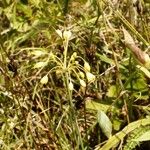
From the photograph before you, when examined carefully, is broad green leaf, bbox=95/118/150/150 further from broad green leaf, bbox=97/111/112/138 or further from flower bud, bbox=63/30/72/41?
flower bud, bbox=63/30/72/41

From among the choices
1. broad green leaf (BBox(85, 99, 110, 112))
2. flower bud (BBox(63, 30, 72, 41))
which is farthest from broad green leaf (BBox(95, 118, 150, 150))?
flower bud (BBox(63, 30, 72, 41))

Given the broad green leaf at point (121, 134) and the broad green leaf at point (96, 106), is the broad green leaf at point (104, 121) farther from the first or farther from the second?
the broad green leaf at point (96, 106)

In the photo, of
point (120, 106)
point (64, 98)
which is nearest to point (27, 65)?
point (64, 98)

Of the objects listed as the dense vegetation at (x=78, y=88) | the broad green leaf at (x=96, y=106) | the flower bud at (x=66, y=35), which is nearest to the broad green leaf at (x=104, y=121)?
the dense vegetation at (x=78, y=88)

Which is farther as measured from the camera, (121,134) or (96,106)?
(96,106)

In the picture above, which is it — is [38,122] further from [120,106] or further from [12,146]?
[120,106]

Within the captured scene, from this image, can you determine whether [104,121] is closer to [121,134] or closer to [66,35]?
[121,134]

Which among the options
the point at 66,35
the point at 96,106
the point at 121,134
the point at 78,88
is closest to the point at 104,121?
the point at 121,134

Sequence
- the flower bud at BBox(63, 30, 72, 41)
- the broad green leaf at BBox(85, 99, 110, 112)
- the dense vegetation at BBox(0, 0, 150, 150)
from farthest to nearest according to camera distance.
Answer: the broad green leaf at BBox(85, 99, 110, 112) < the dense vegetation at BBox(0, 0, 150, 150) < the flower bud at BBox(63, 30, 72, 41)
